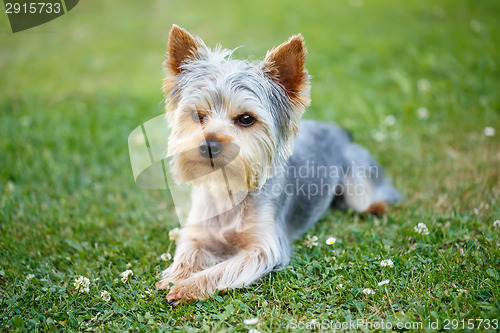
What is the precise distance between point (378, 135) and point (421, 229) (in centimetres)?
263

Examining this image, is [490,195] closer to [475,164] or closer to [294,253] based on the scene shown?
[475,164]

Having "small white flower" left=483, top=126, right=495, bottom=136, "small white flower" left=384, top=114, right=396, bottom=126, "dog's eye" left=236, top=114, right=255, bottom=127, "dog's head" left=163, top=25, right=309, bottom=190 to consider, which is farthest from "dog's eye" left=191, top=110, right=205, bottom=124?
"small white flower" left=483, top=126, right=495, bottom=136

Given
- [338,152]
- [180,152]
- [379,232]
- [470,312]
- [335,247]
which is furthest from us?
[338,152]

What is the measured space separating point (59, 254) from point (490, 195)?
15.9ft

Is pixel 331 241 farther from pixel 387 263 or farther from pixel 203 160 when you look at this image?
pixel 203 160

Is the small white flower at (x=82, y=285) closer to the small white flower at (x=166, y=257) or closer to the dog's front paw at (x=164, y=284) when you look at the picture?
the dog's front paw at (x=164, y=284)

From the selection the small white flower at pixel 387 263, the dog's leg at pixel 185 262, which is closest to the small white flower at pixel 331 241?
the small white flower at pixel 387 263

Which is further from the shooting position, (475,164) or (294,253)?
(475,164)

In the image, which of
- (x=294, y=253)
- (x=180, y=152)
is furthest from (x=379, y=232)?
(x=180, y=152)

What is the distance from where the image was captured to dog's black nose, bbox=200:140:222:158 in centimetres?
346

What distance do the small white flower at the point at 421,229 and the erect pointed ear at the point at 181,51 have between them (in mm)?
2718

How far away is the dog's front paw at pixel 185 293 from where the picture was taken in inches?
141

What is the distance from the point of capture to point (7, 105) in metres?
7.78

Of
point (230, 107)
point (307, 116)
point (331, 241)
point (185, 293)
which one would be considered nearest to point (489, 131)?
point (307, 116)
